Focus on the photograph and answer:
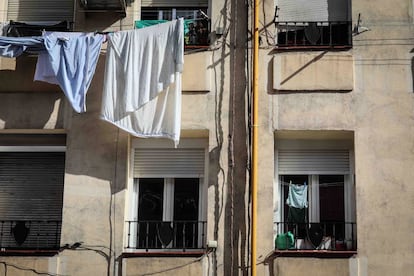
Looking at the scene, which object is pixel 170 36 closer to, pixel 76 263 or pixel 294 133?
pixel 294 133

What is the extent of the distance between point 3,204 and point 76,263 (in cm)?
192

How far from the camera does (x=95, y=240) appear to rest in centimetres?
1227

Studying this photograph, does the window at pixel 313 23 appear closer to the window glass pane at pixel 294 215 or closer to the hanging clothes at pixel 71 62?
the window glass pane at pixel 294 215

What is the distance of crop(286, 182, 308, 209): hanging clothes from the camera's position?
41.4 ft

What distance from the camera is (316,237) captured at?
1234 cm

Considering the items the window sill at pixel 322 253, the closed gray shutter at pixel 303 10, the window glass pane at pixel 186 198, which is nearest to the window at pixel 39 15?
the window glass pane at pixel 186 198

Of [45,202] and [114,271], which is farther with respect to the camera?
[45,202]

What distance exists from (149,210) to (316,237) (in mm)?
2963

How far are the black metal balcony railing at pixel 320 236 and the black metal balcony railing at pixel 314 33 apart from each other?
3.24 metres

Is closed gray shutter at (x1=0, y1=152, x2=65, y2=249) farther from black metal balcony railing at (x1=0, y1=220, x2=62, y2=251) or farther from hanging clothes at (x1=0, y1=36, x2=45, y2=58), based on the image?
hanging clothes at (x1=0, y1=36, x2=45, y2=58)

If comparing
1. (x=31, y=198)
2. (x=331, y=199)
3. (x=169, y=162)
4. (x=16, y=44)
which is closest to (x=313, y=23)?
(x=331, y=199)

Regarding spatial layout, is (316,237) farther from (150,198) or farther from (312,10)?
(312,10)

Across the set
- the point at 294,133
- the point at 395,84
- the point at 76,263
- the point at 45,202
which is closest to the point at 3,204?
the point at 45,202

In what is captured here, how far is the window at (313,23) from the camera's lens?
1312cm
